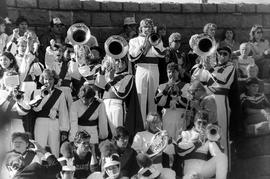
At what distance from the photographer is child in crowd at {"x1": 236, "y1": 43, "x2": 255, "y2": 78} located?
1830cm

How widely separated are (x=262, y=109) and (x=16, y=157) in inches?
128

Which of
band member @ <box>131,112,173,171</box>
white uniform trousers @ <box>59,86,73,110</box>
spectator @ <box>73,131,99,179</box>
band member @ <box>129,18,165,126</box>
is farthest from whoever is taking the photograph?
band member @ <box>129,18,165,126</box>

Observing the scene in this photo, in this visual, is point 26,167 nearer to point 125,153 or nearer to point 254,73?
point 125,153

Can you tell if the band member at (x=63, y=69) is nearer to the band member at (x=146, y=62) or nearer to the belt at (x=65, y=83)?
the belt at (x=65, y=83)

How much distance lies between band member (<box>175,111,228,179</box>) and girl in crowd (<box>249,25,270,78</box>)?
7.78 ft

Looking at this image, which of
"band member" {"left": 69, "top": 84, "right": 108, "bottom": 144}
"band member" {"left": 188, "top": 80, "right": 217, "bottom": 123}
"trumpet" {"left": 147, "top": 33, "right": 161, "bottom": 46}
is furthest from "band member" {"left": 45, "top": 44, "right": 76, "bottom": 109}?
"band member" {"left": 188, "top": 80, "right": 217, "bottom": 123}

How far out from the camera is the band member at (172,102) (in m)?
17.3

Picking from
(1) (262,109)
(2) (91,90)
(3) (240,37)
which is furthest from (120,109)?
(3) (240,37)

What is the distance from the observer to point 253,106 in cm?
1762

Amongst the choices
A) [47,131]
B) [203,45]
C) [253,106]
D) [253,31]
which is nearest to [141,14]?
[253,31]

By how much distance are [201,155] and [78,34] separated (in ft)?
7.68

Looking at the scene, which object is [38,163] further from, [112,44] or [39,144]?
[112,44]

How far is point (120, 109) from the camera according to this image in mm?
17297

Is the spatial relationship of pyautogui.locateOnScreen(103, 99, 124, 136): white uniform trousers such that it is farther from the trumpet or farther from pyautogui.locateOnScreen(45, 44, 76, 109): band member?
the trumpet
